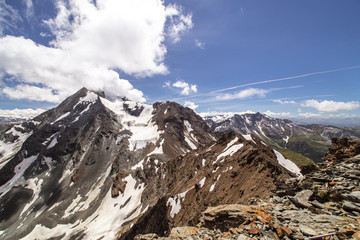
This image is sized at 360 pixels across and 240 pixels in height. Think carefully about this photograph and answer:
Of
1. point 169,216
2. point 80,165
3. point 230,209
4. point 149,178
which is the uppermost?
point 80,165

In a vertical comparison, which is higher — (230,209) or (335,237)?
(230,209)

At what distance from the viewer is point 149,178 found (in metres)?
94.0

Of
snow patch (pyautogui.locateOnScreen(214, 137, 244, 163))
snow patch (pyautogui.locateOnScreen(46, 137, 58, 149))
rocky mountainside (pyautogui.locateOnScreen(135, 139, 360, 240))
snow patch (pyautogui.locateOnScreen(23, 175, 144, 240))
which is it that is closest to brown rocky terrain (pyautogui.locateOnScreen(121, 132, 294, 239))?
snow patch (pyautogui.locateOnScreen(214, 137, 244, 163))

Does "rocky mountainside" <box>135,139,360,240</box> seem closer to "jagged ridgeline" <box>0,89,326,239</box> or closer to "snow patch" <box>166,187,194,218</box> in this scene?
"jagged ridgeline" <box>0,89,326,239</box>

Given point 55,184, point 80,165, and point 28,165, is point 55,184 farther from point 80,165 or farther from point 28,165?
point 28,165

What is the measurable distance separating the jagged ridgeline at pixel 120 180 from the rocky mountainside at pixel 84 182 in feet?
A: 1.95

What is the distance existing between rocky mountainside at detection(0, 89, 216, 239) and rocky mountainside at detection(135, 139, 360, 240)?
169 ft

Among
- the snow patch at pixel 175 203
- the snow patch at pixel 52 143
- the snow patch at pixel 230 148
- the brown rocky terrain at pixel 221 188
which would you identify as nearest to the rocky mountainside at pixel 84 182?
the snow patch at pixel 52 143

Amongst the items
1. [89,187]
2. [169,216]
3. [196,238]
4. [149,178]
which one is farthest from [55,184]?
[196,238]

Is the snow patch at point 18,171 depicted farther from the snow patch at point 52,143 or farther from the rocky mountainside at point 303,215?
the rocky mountainside at point 303,215

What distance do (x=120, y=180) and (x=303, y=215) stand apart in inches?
4244

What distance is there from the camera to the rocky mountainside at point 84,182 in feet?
264

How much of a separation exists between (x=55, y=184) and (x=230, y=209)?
178566 millimetres

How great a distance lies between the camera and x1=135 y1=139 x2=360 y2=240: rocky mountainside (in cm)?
813
